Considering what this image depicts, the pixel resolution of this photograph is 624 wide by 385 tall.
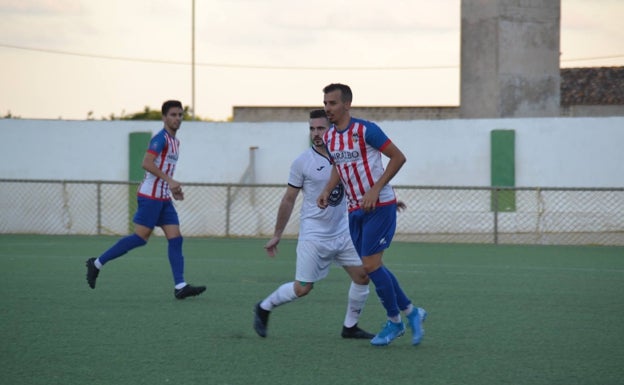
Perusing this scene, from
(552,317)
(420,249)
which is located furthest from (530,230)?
(552,317)

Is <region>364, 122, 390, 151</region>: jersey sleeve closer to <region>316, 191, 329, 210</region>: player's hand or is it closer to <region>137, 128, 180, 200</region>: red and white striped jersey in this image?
<region>316, 191, 329, 210</region>: player's hand

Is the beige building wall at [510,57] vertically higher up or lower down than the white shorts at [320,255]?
higher up

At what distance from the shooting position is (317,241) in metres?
8.48

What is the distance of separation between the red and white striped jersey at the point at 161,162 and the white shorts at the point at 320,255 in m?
3.08

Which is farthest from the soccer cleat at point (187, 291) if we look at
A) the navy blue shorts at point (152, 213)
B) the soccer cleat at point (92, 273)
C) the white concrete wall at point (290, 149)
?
the white concrete wall at point (290, 149)

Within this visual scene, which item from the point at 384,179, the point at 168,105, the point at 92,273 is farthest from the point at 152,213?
the point at 384,179

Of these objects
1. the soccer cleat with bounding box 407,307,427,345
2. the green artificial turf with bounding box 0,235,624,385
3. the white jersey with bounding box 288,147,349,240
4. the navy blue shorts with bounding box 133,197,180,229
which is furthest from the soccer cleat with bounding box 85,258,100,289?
the soccer cleat with bounding box 407,307,427,345

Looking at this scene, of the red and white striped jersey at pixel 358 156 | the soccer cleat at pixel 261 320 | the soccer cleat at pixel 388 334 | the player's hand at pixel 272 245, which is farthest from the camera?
the player's hand at pixel 272 245

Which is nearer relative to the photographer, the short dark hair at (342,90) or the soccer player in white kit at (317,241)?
the short dark hair at (342,90)

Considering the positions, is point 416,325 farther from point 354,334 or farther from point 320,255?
point 320,255

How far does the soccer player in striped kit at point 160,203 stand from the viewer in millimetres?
11055

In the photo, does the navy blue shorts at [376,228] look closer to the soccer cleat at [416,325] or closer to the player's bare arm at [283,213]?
the soccer cleat at [416,325]

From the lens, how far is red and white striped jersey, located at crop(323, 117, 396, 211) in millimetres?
7801

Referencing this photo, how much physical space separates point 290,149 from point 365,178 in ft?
59.5
